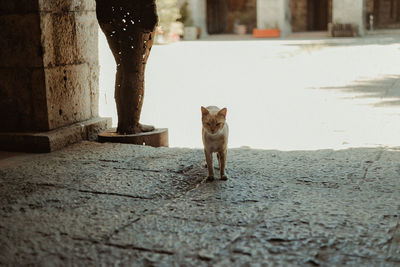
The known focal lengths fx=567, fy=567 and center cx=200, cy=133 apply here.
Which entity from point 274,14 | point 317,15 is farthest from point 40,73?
point 317,15

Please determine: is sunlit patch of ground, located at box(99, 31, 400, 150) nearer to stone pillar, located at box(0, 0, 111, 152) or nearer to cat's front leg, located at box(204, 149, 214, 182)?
stone pillar, located at box(0, 0, 111, 152)

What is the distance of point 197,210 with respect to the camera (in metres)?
2.97

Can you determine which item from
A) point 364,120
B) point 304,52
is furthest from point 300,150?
point 304,52

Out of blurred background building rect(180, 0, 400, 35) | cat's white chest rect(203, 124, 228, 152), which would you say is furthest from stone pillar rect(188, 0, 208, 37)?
cat's white chest rect(203, 124, 228, 152)

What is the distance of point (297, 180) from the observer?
3.57 metres

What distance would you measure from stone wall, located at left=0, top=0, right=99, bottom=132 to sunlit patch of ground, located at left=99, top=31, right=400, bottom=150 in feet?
2.65

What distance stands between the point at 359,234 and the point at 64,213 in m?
1.50

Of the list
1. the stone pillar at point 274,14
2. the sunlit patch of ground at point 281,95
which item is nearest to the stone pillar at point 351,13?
the stone pillar at point 274,14

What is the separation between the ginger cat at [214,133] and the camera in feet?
11.3

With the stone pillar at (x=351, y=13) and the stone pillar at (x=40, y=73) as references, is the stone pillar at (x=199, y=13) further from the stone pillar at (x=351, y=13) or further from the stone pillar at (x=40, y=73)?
the stone pillar at (x=40, y=73)

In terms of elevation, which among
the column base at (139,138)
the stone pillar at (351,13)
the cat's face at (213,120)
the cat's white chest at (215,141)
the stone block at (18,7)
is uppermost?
the stone pillar at (351,13)

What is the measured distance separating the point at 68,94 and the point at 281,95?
429 centimetres

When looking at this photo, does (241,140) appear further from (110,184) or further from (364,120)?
(110,184)

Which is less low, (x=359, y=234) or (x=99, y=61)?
(x=99, y=61)
